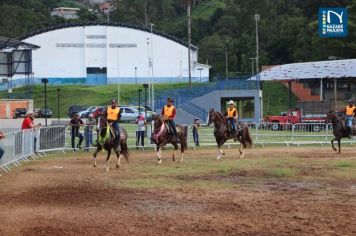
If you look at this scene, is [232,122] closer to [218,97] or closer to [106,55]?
[218,97]

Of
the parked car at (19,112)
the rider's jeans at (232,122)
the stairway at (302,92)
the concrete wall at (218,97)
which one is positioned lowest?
the rider's jeans at (232,122)

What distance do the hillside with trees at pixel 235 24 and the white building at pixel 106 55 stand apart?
11.2m

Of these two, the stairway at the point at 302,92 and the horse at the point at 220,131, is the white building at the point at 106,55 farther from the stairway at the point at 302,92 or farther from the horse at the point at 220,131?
the horse at the point at 220,131

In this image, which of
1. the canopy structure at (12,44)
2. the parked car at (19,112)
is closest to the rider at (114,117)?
the canopy structure at (12,44)

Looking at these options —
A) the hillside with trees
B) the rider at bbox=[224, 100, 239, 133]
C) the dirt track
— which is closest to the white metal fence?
the dirt track

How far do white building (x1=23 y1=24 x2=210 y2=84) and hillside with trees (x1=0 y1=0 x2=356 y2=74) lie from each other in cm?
1115

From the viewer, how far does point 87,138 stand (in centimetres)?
3203

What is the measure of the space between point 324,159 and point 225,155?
4.43 m

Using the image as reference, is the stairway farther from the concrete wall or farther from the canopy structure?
the canopy structure

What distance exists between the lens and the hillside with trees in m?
92.3

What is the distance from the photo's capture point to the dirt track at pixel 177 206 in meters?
11.2

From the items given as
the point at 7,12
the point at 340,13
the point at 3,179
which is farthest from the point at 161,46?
the point at 3,179

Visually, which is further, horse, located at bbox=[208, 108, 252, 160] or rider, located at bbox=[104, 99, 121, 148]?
horse, located at bbox=[208, 108, 252, 160]

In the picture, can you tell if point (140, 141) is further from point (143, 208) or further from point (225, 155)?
point (143, 208)
